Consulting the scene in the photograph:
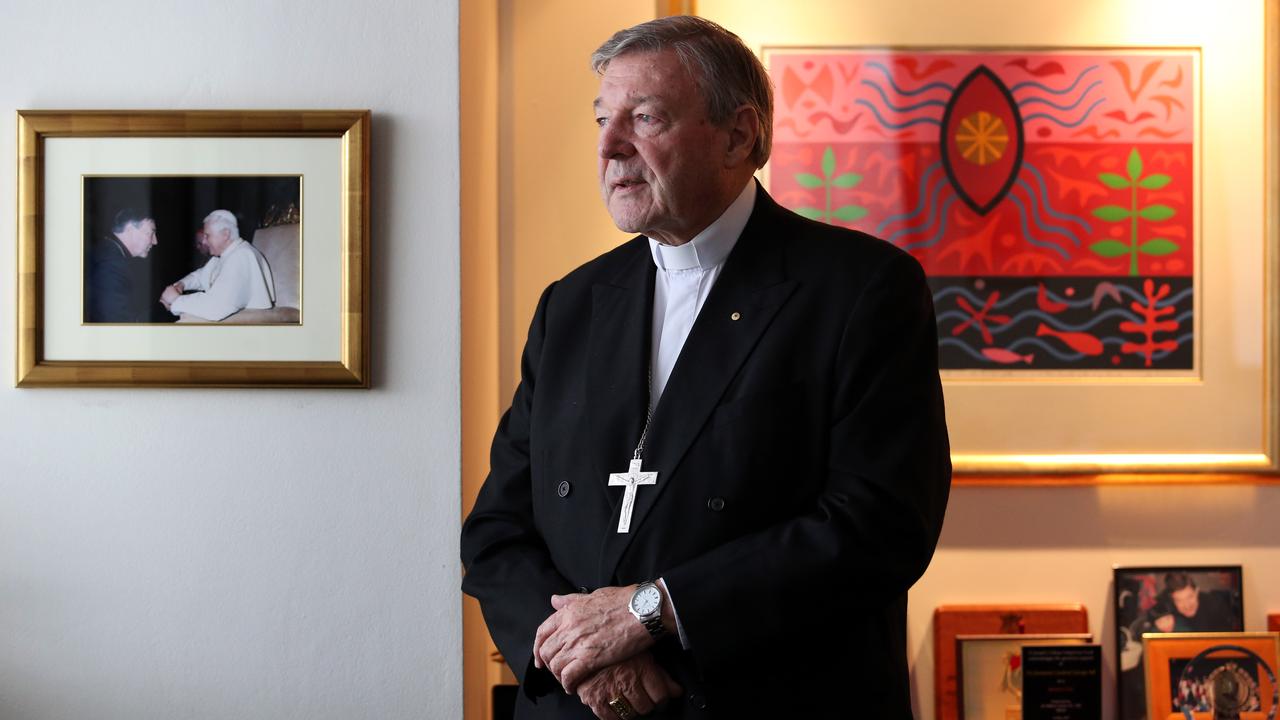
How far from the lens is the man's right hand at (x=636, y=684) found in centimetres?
134

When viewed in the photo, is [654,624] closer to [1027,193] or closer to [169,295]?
[169,295]

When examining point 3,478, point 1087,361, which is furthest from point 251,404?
point 1087,361

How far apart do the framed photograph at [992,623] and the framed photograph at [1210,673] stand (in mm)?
155

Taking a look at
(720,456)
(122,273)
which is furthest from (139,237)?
(720,456)

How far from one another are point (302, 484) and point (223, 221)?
484mm

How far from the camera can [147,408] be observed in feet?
6.65

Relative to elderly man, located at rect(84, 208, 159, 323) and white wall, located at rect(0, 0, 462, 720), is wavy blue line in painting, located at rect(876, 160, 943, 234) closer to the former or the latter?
white wall, located at rect(0, 0, 462, 720)

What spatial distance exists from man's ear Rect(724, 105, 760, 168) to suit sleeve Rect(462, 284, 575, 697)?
1.23 feet

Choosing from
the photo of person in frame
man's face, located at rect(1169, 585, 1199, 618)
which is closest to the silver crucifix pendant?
the photo of person in frame

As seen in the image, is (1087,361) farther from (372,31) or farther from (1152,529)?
(372,31)

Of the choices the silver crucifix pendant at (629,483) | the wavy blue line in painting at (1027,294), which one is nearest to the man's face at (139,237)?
the silver crucifix pendant at (629,483)

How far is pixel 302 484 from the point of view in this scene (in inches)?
79.7

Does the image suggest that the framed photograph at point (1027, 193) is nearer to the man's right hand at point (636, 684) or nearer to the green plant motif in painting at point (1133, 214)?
the green plant motif in painting at point (1133, 214)

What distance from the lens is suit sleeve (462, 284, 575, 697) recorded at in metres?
1.43
